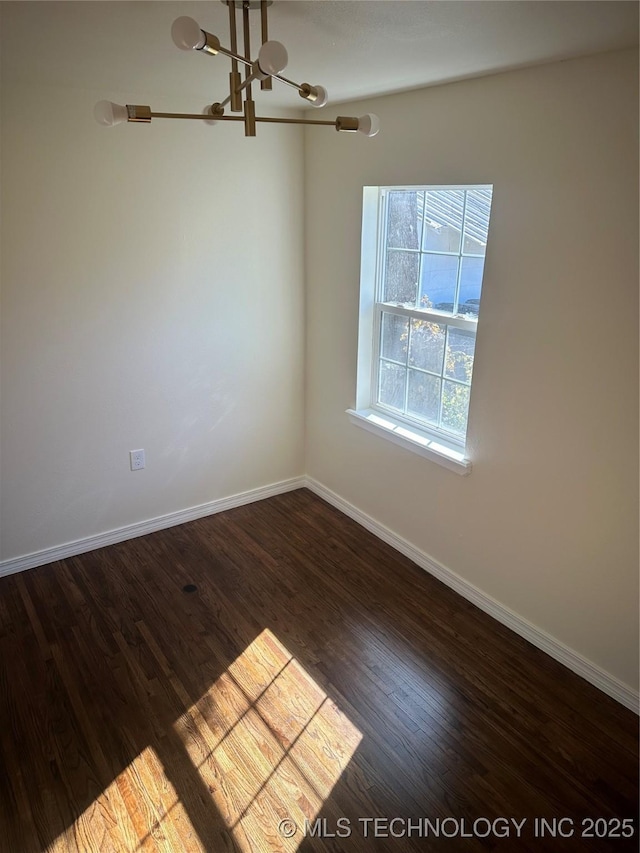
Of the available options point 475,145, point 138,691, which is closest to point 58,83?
point 475,145

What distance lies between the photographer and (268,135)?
10.8 feet

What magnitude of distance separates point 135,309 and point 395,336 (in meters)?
1.41

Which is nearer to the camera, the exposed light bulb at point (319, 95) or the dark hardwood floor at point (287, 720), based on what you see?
the exposed light bulb at point (319, 95)

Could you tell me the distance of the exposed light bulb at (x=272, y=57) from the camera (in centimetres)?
141

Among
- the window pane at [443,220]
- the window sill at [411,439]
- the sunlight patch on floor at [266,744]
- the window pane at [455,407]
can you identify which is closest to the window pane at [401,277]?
the window pane at [443,220]

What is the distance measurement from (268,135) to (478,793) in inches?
128

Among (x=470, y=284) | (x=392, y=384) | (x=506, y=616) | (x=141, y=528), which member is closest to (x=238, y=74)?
(x=470, y=284)

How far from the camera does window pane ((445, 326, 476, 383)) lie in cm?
283

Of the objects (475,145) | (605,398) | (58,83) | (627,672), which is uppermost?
(58,83)

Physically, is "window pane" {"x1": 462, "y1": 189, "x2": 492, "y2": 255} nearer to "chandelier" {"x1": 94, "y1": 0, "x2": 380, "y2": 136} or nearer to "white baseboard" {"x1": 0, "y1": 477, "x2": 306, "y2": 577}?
"chandelier" {"x1": 94, "y1": 0, "x2": 380, "y2": 136}

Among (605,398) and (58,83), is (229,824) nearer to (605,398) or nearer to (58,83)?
(605,398)

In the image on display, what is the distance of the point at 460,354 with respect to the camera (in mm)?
2891

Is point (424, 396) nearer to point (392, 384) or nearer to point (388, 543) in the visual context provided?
point (392, 384)

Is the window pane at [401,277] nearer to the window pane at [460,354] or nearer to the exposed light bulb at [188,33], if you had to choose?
the window pane at [460,354]
